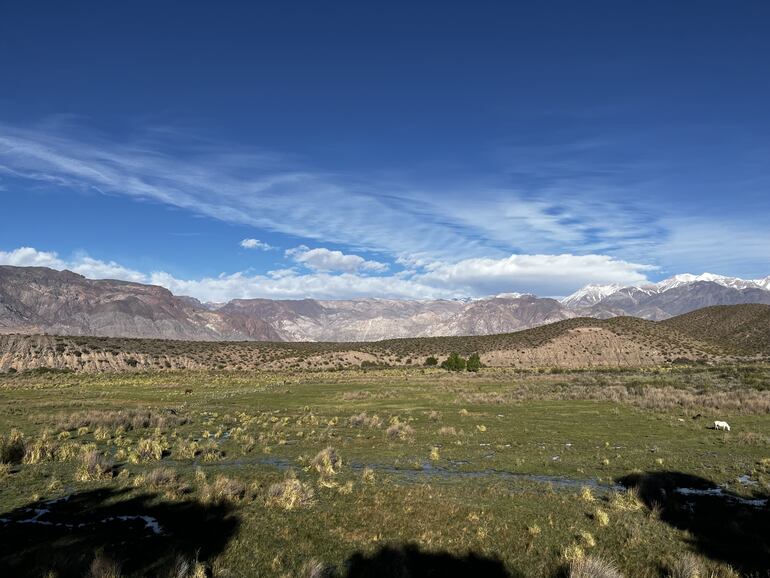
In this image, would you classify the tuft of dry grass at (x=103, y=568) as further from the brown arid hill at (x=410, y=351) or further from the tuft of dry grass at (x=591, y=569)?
the brown arid hill at (x=410, y=351)

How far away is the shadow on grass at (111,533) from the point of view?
10.9 metres

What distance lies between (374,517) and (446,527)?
2.09 meters

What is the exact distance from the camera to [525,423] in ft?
105

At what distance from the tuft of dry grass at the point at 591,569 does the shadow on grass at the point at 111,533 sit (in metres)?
7.92

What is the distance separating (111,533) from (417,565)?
304 inches

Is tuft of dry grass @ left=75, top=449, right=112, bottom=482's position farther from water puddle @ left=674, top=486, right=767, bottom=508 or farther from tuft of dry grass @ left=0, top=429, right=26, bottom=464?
water puddle @ left=674, top=486, right=767, bottom=508

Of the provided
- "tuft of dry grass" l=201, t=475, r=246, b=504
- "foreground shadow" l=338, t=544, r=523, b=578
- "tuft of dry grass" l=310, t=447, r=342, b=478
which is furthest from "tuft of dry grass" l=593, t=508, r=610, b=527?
"tuft of dry grass" l=201, t=475, r=246, b=504

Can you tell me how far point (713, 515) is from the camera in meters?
14.5

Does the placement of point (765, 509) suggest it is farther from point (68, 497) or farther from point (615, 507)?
point (68, 497)

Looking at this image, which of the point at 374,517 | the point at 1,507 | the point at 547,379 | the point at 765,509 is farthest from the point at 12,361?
the point at 765,509

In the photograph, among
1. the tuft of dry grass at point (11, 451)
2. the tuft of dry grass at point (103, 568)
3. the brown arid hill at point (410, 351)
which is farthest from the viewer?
the brown arid hill at point (410, 351)

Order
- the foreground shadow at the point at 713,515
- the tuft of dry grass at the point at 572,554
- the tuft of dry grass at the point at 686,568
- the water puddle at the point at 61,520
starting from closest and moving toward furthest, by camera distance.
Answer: the tuft of dry grass at the point at 686,568
the tuft of dry grass at the point at 572,554
the foreground shadow at the point at 713,515
the water puddle at the point at 61,520

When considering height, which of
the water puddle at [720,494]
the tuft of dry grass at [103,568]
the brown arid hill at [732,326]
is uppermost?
the brown arid hill at [732,326]

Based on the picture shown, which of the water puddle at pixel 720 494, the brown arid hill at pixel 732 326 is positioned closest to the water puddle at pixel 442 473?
the water puddle at pixel 720 494
